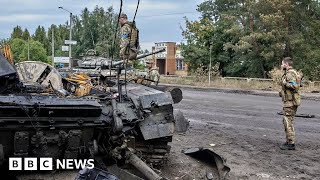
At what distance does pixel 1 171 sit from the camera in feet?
21.0

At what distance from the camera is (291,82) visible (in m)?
10.1

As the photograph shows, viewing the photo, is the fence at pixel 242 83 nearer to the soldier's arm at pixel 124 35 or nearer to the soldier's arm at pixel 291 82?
the soldier's arm at pixel 291 82

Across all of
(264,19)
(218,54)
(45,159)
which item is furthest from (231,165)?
(218,54)

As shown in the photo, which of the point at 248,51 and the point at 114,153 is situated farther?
the point at 248,51

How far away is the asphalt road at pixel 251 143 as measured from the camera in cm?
815

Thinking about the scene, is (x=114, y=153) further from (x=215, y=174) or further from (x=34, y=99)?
(x=215, y=174)

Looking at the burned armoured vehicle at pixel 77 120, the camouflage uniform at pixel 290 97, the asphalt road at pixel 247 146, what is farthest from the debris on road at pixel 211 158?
the camouflage uniform at pixel 290 97

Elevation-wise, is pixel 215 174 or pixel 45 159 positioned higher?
pixel 45 159

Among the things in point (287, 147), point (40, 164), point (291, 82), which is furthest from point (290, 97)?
point (40, 164)

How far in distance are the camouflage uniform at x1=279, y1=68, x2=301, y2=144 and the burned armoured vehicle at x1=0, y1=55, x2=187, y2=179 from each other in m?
3.63

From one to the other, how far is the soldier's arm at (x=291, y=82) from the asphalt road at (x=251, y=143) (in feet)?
4.30

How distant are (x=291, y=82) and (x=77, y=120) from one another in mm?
5585

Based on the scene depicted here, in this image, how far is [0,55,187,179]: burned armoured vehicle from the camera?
5.70m

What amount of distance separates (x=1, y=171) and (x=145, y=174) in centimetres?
189
